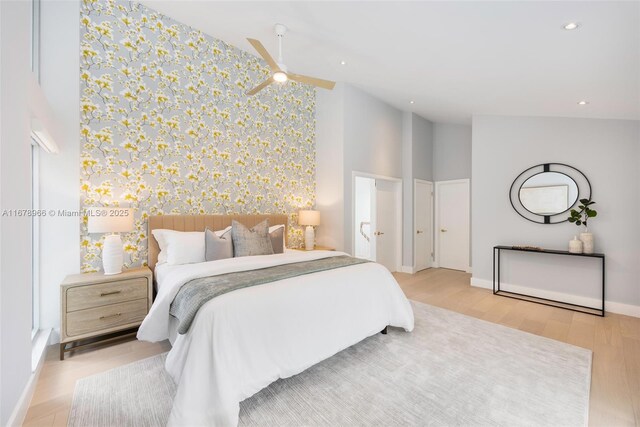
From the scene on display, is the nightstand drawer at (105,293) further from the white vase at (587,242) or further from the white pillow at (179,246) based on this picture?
the white vase at (587,242)

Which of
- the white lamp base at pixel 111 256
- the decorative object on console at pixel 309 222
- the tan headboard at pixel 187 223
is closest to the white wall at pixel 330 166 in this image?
the decorative object on console at pixel 309 222

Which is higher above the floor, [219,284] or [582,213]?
[582,213]

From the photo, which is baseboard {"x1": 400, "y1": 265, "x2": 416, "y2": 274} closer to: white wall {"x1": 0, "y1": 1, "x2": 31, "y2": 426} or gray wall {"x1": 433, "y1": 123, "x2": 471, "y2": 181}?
gray wall {"x1": 433, "y1": 123, "x2": 471, "y2": 181}

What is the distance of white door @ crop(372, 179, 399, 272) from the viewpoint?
5387mm

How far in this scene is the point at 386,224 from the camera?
5.56 metres

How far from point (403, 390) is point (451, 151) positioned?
5267mm

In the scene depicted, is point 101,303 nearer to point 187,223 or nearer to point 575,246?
point 187,223

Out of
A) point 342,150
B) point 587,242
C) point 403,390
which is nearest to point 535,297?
point 587,242

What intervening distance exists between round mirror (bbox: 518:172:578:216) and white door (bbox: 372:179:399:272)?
211cm

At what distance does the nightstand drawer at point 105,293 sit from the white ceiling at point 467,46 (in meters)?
3.03

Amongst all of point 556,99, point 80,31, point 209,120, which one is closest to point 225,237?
point 209,120

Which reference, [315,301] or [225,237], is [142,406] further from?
[225,237]

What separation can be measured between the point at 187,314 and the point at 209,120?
8.99ft

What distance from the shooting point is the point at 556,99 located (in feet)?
10.9
